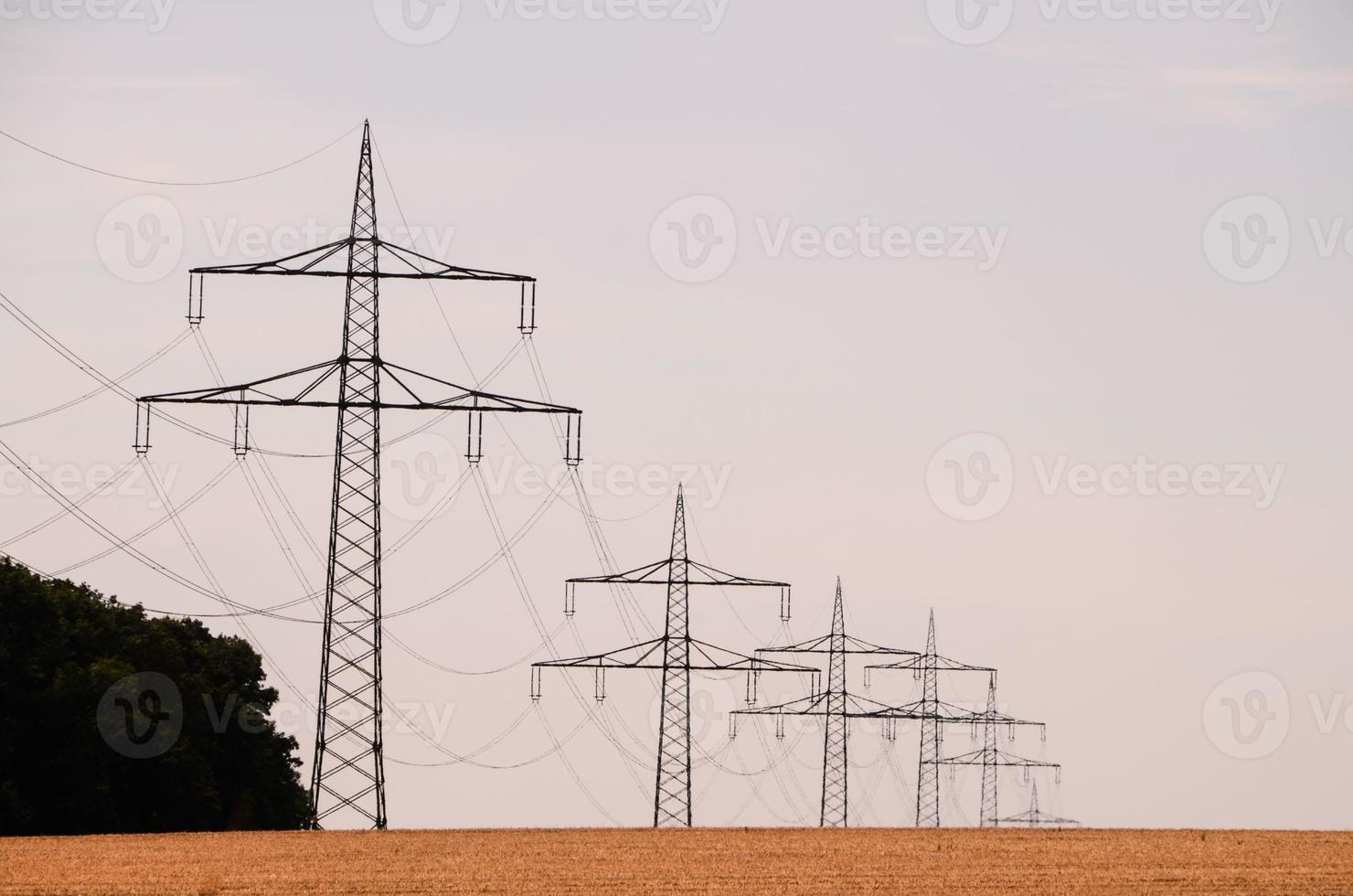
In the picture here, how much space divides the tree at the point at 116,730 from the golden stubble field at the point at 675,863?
1595 cm

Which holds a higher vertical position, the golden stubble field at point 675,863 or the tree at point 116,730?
the tree at point 116,730

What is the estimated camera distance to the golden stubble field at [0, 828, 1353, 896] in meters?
57.5

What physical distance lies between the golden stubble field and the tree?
15.9 m

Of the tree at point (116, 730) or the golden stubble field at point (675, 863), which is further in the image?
the tree at point (116, 730)

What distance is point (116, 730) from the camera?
92.6m

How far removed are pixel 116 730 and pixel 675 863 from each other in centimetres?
3469

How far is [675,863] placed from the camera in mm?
64188

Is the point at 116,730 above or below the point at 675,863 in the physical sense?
above

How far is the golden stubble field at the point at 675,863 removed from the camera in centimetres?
5747

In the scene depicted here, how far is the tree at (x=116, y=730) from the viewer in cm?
8969

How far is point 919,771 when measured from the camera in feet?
384

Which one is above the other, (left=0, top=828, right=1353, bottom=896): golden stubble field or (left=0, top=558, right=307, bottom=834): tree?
(left=0, top=558, right=307, bottom=834): tree

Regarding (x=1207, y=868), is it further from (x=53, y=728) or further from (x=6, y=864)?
(x=53, y=728)

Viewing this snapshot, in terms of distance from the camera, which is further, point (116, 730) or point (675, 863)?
point (116, 730)
